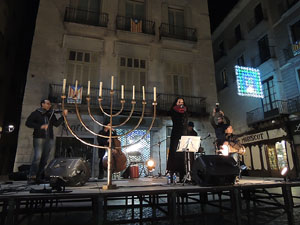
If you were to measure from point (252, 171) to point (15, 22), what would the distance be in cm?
1905

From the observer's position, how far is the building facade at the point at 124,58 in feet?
33.4

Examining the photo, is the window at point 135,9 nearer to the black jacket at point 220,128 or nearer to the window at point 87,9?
the window at point 87,9

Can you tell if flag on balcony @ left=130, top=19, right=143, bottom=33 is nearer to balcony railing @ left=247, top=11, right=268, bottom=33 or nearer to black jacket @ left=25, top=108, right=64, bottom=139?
balcony railing @ left=247, top=11, right=268, bottom=33

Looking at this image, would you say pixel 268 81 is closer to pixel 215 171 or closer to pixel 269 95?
pixel 269 95

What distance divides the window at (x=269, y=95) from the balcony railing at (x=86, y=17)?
10.8 m

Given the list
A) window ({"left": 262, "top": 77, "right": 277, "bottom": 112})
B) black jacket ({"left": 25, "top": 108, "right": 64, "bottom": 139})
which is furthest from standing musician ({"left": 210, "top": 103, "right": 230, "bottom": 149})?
window ({"left": 262, "top": 77, "right": 277, "bottom": 112})

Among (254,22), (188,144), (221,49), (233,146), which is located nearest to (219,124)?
(233,146)

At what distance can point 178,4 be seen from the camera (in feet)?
43.8

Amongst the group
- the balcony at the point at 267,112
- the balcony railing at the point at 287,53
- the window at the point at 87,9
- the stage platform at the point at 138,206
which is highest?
the window at the point at 87,9

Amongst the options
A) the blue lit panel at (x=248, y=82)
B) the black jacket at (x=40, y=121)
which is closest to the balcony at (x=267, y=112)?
the blue lit panel at (x=248, y=82)

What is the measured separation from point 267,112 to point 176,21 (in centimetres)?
819

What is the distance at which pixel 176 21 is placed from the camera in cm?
1319

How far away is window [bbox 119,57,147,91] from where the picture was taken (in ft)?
37.5

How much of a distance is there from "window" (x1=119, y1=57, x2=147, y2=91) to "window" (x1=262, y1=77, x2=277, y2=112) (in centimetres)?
816
